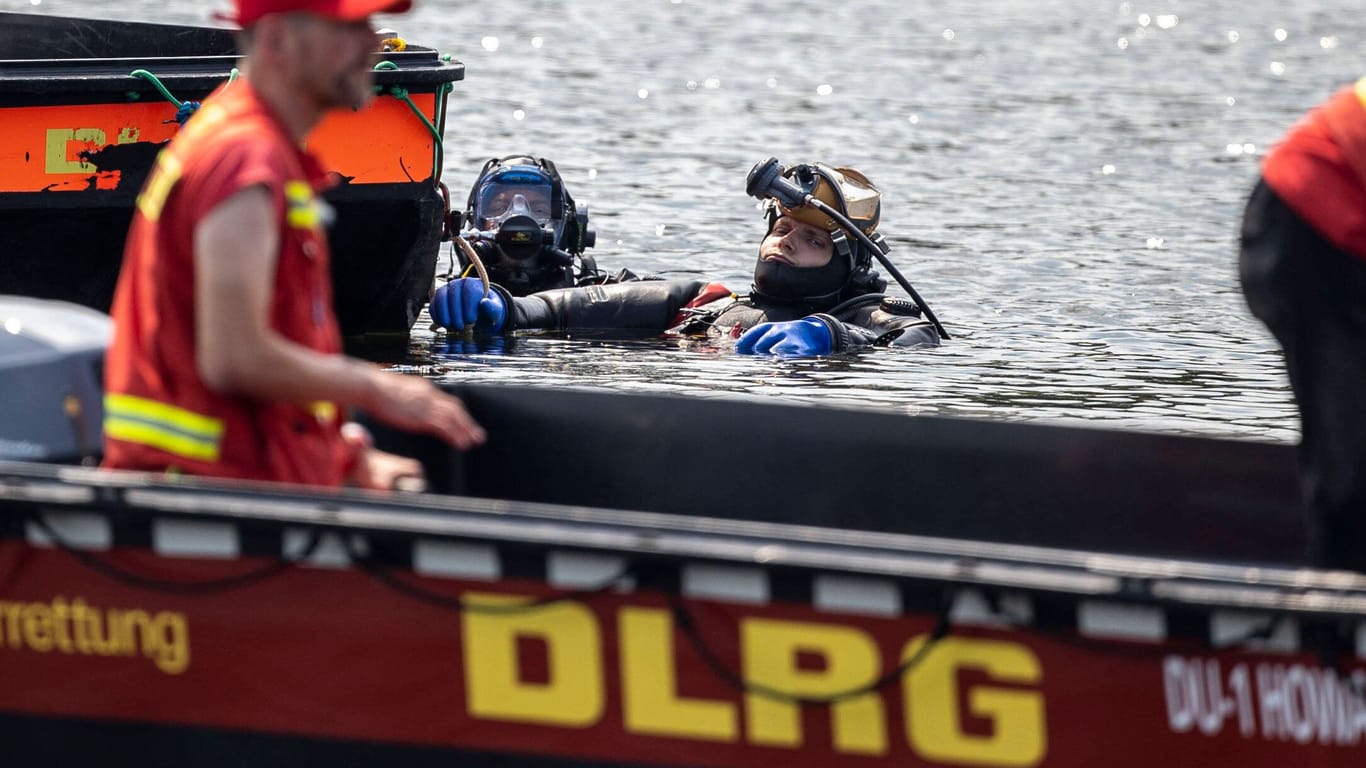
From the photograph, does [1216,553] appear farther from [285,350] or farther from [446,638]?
[285,350]

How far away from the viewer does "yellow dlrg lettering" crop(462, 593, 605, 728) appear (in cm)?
399

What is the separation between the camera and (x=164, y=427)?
13.2ft

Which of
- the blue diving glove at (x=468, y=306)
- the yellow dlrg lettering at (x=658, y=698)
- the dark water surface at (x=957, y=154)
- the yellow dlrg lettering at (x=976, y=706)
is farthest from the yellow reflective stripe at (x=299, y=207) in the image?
the blue diving glove at (x=468, y=306)

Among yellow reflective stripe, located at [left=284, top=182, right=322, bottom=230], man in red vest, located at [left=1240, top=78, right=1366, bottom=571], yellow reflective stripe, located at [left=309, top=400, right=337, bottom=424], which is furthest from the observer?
yellow reflective stripe, located at [left=309, top=400, right=337, bottom=424]

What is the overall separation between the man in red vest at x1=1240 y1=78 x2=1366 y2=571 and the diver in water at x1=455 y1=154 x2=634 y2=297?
6528 millimetres

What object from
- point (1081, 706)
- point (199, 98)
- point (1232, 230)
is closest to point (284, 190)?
point (1081, 706)

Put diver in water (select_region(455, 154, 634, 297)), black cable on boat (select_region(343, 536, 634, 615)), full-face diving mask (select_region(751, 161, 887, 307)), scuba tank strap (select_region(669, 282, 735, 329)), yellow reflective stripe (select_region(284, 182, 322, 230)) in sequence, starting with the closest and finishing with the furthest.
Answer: yellow reflective stripe (select_region(284, 182, 322, 230)) → black cable on boat (select_region(343, 536, 634, 615)) → full-face diving mask (select_region(751, 161, 887, 307)) → diver in water (select_region(455, 154, 634, 297)) → scuba tank strap (select_region(669, 282, 735, 329))

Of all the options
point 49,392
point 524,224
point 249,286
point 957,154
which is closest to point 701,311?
point 524,224

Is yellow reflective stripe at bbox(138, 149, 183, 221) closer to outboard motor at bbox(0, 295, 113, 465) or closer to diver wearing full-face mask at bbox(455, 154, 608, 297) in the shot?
outboard motor at bbox(0, 295, 113, 465)

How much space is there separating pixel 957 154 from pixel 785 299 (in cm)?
917

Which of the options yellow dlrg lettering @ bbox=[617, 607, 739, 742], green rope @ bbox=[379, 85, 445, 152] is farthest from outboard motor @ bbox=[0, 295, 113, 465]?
green rope @ bbox=[379, 85, 445, 152]

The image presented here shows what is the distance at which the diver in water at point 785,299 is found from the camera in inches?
375

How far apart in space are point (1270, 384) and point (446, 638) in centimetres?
656

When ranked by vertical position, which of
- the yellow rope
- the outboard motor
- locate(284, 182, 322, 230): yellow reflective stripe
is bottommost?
the yellow rope
